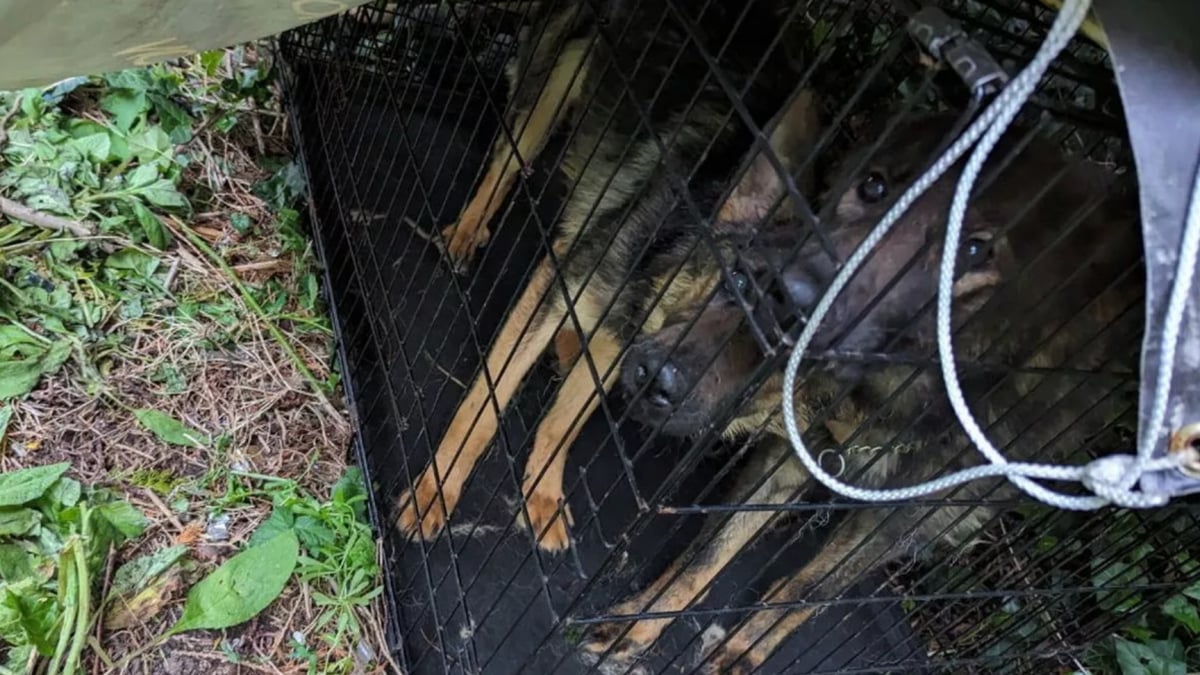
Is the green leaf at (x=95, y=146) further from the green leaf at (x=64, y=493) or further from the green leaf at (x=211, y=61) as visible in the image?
the green leaf at (x=64, y=493)

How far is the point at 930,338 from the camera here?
1.98 meters

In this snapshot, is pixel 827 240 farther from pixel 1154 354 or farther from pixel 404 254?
pixel 404 254

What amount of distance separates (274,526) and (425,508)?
342 millimetres

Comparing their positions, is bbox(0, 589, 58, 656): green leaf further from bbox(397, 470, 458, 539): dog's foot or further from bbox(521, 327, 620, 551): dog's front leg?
bbox(521, 327, 620, 551): dog's front leg

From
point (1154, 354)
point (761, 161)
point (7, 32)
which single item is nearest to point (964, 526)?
point (761, 161)

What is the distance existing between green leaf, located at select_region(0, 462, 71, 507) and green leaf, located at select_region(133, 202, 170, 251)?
2.43 feet

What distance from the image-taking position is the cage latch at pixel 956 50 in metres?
1.19

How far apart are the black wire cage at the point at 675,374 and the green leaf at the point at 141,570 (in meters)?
0.47

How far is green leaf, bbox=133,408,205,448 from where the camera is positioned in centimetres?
245

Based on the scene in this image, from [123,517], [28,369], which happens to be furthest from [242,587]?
[28,369]

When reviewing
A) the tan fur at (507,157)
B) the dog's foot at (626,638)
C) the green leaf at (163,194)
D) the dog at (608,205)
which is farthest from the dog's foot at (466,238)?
the dog's foot at (626,638)

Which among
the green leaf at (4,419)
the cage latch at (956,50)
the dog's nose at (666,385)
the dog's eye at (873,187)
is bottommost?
the green leaf at (4,419)

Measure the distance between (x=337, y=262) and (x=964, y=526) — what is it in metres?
1.81

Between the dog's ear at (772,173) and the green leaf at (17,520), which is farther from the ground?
the dog's ear at (772,173)
